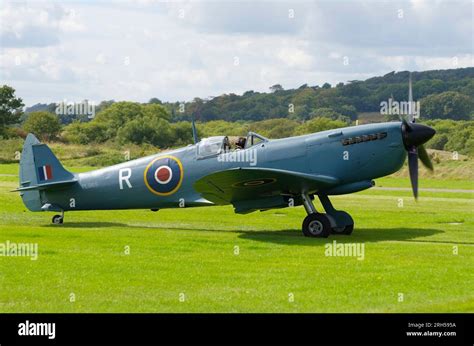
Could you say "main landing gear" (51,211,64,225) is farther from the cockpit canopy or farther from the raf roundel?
the cockpit canopy

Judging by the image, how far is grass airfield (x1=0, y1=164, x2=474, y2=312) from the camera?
34.1 feet

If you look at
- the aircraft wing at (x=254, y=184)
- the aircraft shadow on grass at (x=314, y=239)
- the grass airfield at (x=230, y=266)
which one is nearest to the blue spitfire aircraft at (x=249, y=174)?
the aircraft wing at (x=254, y=184)

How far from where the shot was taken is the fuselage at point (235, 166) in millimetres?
16828

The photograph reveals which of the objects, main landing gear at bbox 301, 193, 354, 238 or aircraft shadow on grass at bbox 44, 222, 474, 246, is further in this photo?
main landing gear at bbox 301, 193, 354, 238

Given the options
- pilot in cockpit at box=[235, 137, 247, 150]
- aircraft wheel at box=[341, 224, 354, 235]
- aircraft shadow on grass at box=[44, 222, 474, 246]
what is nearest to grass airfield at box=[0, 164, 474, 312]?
aircraft shadow on grass at box=[44, 222, 474, 246]

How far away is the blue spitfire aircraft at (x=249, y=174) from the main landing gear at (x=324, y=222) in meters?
0.02

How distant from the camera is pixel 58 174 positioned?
19641mm

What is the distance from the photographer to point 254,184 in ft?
55.3

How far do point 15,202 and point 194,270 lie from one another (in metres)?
14.4

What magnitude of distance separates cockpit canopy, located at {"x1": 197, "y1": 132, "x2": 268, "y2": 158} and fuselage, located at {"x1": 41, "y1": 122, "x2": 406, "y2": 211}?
0.33 feet

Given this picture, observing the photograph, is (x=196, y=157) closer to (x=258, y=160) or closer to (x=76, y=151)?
(x=258, y=160)

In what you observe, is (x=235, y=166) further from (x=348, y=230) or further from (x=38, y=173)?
(x=38, y=173)

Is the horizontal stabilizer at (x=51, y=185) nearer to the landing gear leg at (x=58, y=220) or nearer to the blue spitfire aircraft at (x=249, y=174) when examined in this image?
the blue spitfire aircraft at (x=249, y=174)
